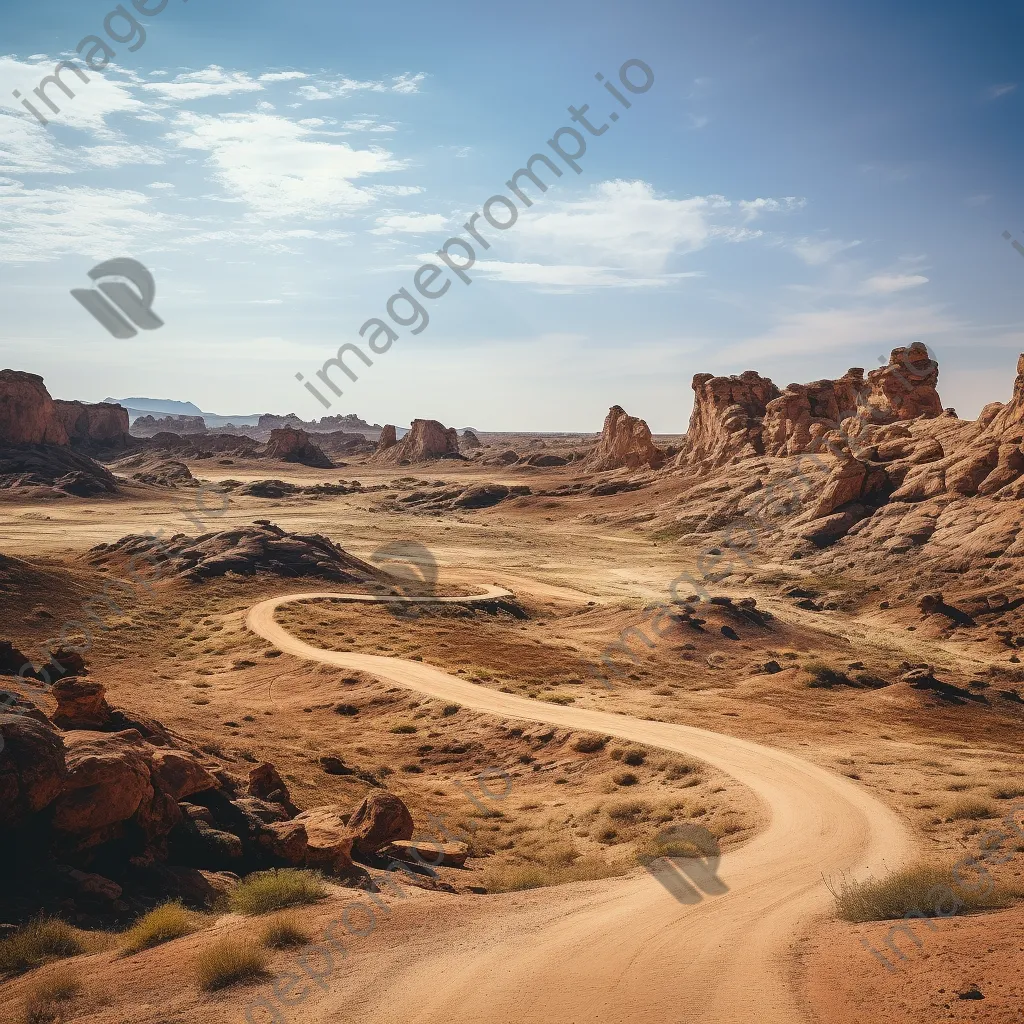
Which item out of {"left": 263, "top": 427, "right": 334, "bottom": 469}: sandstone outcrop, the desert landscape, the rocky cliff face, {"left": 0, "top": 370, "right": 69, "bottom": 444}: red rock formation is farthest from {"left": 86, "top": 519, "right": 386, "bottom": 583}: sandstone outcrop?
the rocky cliff face

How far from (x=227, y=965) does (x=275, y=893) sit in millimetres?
2331

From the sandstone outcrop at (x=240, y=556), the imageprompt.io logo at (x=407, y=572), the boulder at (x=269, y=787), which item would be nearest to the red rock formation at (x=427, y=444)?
the imageprompt.io logo at (x=407, y=572)

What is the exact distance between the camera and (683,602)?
4475 cm

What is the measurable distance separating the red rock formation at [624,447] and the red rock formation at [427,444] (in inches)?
2159

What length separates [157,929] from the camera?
10.9 meters

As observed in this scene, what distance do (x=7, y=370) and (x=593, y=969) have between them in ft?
428

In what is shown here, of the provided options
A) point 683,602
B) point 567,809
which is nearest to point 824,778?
point 567,809

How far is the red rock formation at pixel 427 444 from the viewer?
178625 mm

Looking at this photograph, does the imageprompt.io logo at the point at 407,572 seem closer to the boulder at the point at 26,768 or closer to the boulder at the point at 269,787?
the boulder at the point at 269,787

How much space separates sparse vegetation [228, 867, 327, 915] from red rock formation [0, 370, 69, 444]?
12356cm

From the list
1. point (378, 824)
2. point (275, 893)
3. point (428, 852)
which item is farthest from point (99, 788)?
point (428, 852)

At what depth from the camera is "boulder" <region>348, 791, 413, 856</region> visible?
51.3ft

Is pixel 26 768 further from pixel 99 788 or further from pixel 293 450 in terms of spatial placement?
pixel 293 450

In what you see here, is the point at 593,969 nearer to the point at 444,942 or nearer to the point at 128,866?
the point at 444,942
